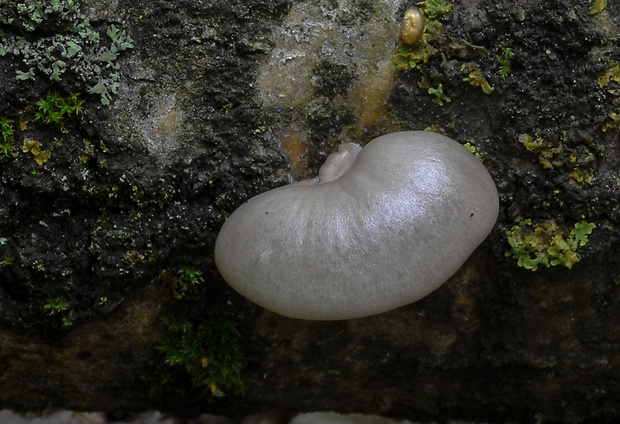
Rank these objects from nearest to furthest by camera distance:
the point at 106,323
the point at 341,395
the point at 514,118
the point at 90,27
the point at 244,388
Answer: the point at 90,27
the point at 514,118
the point at 106,323
the point at 244,388
the point at 341,395

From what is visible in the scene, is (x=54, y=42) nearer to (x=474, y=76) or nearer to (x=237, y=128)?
(x=237, y=128)

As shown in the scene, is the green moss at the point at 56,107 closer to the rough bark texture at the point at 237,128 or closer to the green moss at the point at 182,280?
the rough bark texture at the point at 237,128

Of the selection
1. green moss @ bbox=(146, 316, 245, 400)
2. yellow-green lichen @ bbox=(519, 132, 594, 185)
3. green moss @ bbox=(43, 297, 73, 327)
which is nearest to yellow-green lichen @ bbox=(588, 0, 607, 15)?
yellow-green lichen @ bbox=(519, 132, 594, 185)

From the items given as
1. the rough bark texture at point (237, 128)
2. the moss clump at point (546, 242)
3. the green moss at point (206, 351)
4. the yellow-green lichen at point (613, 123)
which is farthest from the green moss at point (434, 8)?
the green moss at point (206, 351)

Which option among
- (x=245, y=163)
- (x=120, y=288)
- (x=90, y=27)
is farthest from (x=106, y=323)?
(x=90, y=27)

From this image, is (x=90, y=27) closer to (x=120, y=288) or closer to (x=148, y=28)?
(x=148, y=28)
